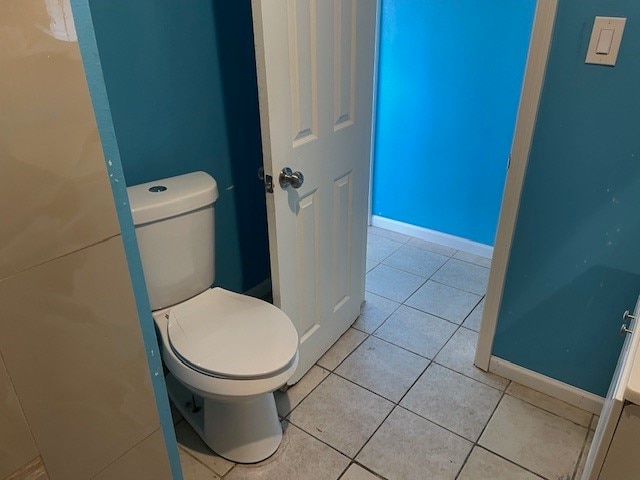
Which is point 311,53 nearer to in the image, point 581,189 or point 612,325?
point 581,189

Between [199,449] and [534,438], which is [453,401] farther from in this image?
[199,449]

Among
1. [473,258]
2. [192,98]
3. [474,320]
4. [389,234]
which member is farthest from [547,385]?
[192,98]

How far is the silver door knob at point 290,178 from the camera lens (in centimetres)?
145

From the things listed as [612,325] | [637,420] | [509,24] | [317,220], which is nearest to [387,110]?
[509,24]

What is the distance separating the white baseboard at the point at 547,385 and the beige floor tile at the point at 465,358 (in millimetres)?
40

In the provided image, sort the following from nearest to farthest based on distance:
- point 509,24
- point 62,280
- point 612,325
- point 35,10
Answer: point 35,10, point 62,280, point 612,325, point 509,24

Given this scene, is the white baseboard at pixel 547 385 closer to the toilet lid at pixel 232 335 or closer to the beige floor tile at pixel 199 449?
the toilet lid at pixel 232 335

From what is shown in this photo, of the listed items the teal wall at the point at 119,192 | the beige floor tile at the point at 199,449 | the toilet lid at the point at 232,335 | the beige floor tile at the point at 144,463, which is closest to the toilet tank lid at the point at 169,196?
the toilet lid at the point at 232,335

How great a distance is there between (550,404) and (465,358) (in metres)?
0.35

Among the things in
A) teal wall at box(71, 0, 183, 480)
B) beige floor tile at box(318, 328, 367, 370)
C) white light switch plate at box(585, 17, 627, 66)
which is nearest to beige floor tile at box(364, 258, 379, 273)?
beige floor tile at box(318, 328, 367, 370)

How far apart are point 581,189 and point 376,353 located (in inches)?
40.0

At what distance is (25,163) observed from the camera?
64 centimetres

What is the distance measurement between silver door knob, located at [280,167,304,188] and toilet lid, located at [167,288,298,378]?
403 millimetres

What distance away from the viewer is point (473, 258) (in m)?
2.78
